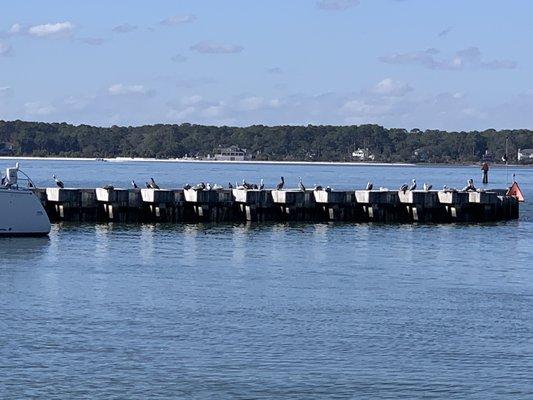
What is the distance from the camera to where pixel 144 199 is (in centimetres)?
8131

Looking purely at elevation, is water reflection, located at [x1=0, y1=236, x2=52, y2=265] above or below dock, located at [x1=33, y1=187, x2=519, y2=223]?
below

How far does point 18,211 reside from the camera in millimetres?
66312

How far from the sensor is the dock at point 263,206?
80.5m

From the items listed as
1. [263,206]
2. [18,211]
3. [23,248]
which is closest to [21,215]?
[18,211]

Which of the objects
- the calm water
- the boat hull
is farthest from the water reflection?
the boat hull

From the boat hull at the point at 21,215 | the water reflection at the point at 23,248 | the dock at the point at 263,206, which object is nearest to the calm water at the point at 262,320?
Answer: the water reflection at the point at 23,248

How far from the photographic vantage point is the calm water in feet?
101

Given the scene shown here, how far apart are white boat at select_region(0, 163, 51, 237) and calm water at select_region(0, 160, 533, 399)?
1.25m

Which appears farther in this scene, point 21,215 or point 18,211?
point 21,215

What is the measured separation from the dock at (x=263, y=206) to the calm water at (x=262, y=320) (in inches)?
562

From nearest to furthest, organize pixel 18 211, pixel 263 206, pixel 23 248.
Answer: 1. pixel 23 248
2. pixel 18 211
3. pixel 263 206

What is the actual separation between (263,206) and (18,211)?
854 inches

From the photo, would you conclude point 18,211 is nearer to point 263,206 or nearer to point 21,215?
point 21,215

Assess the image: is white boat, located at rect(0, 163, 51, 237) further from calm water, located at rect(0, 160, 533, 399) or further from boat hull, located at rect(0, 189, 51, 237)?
calm water, located at rect(0, 160, 533, 399)
